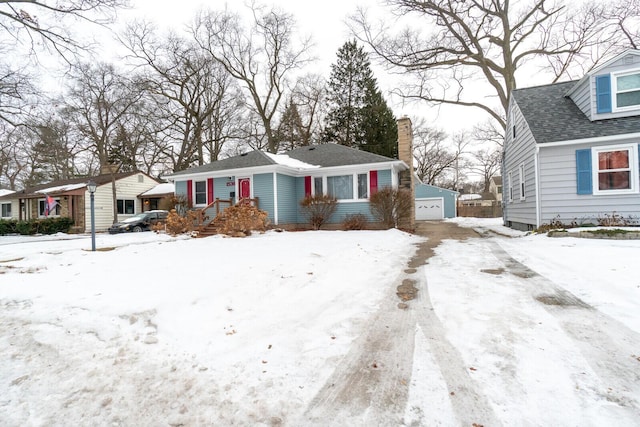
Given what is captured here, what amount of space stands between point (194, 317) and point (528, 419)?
3069 mm

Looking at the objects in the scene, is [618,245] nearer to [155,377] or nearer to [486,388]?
[486,388]

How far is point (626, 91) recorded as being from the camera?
988cm

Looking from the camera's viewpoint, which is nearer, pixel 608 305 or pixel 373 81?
pixel 608 305

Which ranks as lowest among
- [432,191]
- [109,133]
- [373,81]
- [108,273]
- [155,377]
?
[155,377]

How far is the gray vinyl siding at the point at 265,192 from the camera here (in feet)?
46.0

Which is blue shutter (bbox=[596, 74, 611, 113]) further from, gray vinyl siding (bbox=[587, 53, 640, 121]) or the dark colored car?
the dark colored car

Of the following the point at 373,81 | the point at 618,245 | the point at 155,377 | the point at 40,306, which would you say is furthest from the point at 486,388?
the point at 373,81

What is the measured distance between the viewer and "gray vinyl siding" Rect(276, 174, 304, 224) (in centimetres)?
1423

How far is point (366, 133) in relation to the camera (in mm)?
27641

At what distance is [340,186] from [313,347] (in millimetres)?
12165

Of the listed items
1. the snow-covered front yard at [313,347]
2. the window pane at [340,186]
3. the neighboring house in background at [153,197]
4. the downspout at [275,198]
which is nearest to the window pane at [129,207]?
the neighboring house in background at [153,197]

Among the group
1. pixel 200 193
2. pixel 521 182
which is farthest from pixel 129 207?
pixel 521 182

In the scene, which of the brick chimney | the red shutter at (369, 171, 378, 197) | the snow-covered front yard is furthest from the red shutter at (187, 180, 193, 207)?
the snow-covered front yard

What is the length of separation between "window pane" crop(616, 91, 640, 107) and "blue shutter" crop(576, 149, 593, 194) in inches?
79.8
